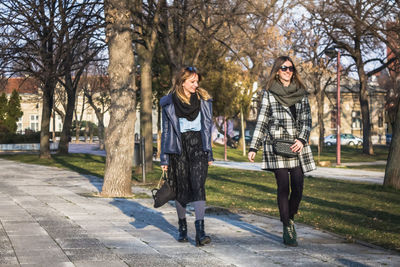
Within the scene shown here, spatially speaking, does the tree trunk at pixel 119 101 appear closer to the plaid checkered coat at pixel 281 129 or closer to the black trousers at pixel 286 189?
the plaid checkered coat at pixel 281 129

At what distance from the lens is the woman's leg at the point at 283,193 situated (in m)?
6.64

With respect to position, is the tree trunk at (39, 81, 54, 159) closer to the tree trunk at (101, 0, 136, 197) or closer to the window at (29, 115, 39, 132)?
the tree trunk at (101, 0, 136, 197)

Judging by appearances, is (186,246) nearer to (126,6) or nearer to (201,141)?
(201,141)

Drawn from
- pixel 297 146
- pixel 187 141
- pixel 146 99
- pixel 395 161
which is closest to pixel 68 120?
pixel 146 99

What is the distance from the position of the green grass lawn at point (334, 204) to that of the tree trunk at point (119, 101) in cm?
183

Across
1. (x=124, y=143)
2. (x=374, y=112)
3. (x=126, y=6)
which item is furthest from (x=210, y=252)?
(x=374, y=112)

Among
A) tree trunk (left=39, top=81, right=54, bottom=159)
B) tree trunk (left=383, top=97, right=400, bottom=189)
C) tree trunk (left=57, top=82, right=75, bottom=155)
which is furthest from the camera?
tree trunk (left=57, top=82, right=75, bottom=155)

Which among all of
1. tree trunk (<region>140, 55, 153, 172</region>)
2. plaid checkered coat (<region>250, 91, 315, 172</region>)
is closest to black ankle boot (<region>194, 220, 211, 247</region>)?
plaid checkered coat (<region>250, 91, 315, 172</region>)

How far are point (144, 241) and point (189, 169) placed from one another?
0.91m

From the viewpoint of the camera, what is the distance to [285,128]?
6.75 metres

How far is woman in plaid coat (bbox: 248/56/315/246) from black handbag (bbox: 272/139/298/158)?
0.21 ft

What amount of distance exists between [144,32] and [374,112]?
2362 inches

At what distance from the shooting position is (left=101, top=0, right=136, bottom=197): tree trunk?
11.8 metres

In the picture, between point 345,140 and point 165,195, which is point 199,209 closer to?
point 165,195
